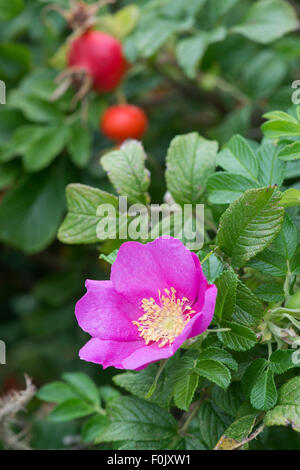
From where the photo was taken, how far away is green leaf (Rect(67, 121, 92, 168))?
1.22 metres

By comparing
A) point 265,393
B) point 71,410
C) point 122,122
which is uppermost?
point 122,122

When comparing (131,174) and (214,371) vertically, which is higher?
(131,174)

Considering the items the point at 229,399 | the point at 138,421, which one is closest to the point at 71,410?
the point at 138,421

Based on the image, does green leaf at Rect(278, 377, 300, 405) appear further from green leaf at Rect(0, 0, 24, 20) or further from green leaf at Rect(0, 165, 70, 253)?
green leaf at Rect(0, 0, 24, 20)

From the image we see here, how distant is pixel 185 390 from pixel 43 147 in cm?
78

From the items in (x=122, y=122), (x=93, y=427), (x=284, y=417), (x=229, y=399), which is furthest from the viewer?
(x=122, y=122)

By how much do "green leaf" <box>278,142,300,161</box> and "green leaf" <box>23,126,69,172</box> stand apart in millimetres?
679

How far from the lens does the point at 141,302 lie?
0.63 meters

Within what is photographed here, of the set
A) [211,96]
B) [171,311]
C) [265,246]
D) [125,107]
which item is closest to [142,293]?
[171,311]

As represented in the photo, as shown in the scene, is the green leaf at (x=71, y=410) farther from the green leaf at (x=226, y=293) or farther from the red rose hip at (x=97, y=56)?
the red rose hip at (x=97, y=56)

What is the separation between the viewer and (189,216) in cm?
71

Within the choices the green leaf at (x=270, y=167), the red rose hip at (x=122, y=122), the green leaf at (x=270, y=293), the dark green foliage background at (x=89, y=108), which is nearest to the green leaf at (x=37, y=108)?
the dark green foliage background at (x=89, y=108)

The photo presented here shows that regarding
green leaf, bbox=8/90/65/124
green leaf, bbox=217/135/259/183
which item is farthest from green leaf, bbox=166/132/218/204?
green leaf, bbox=8/90/65/124

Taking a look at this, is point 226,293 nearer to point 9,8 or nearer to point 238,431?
point 238,431
